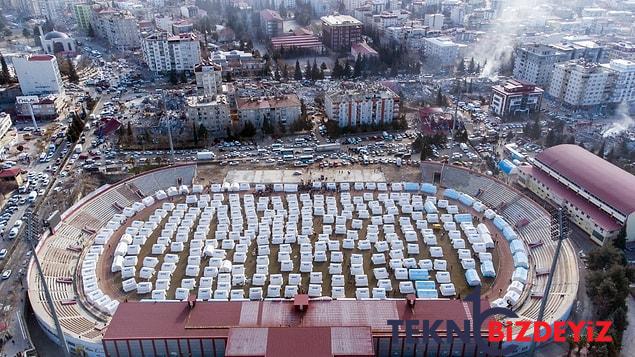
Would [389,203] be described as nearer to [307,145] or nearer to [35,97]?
[307,145]

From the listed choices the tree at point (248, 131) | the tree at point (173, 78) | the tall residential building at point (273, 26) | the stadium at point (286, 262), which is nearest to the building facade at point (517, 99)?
the stadium at point (286, 262)

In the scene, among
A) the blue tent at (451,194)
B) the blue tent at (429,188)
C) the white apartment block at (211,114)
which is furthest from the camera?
the white apartment block at (211,114)

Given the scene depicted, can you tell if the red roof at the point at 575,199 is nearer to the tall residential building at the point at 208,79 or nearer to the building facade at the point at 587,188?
the building facade at the point at 587,188

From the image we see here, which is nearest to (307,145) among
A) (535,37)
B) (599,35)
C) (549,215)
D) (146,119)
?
(146,119)

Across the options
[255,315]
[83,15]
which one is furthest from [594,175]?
[83,15]

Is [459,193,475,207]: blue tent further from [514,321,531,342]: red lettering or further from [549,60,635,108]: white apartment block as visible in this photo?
[549,60,635,108]: white apartment block
